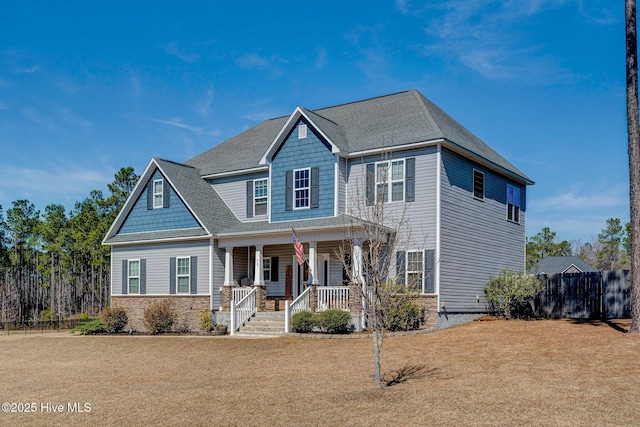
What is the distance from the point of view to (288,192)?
86.1 ft

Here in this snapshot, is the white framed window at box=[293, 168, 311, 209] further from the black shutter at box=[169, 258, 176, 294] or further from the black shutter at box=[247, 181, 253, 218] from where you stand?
the black shutter at box=[169, 258, 176, 294]

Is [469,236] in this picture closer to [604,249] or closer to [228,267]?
[228,267]

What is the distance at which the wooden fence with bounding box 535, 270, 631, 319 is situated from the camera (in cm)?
2373

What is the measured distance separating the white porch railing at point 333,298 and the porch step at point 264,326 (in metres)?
1.76

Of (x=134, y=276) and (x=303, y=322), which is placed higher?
(x=134, y=276)

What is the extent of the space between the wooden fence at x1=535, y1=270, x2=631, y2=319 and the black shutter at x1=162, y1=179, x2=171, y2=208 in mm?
16698

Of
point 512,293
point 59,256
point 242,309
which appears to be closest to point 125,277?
point 242,309

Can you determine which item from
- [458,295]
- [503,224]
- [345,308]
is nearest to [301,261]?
[345,308]

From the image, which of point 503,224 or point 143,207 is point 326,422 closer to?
point 503,224

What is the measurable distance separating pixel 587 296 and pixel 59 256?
160 feet

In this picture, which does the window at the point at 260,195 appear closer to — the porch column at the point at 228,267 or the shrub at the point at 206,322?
the porch column at the point at 228,267

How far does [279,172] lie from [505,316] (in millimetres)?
10797

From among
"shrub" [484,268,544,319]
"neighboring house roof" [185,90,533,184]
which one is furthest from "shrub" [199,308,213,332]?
"shrub" [484,268,544,319]

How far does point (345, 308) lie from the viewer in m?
22.8
